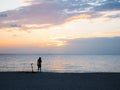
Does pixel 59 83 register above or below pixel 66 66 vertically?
below

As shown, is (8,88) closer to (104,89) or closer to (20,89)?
(20,89)

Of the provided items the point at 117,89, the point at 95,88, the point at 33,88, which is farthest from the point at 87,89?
the point at 33,88

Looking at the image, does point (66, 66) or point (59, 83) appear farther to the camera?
point (66, 66)

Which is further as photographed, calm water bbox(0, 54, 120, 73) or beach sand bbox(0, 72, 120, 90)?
calm water bbox(0, 54, 120, 73)

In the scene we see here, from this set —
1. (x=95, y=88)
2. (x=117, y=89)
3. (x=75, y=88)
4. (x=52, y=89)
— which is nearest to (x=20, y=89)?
(x=52, y=89)

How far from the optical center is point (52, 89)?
1495 centimetres

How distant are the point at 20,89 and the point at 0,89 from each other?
1200mm

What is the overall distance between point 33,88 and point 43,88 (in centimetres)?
59

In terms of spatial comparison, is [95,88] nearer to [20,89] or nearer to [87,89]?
[87,89]

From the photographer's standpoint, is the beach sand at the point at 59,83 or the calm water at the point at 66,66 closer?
the beach sand at the point at 59,83

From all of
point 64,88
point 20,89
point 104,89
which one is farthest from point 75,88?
point 20,89

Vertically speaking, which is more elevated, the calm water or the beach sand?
the calm water

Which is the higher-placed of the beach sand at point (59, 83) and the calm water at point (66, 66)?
the calm water at point (66, 66)

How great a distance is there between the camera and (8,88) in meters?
15.4
